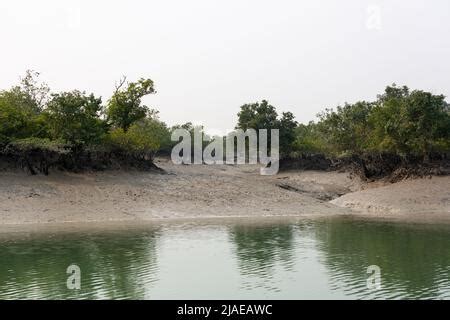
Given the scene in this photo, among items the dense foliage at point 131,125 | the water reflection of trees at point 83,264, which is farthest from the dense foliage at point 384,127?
the water reflection of trees at point 83,264

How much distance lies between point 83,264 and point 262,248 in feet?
32.2

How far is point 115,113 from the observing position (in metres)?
68.0

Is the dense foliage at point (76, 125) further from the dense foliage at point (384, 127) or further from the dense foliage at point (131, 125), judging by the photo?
the dense foliage at point (384, 127)

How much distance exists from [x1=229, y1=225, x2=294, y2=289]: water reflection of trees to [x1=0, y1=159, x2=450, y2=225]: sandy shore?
31.3ft

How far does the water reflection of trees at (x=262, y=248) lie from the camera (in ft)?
83.8

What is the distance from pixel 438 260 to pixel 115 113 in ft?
157

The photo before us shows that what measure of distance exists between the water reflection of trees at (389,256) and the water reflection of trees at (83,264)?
8388mm

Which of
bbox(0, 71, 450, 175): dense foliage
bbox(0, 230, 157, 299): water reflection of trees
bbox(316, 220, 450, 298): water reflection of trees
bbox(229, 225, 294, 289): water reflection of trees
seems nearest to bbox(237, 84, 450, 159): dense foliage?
bbox(0, 71, 450, 175): dense foliage

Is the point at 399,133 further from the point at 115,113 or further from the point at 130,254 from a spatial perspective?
the point at 130,254

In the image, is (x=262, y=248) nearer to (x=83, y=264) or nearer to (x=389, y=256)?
(x=389, y=256)

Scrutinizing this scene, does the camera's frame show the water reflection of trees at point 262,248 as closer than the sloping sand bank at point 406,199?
Yes

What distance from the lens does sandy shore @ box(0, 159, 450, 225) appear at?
45.9m
